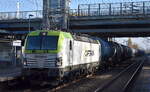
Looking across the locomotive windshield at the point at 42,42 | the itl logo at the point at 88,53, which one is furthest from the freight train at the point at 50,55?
the itl logo at the point at 88,53

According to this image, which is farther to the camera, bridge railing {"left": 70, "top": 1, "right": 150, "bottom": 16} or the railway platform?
bridge railing {"left": 70, "top": 1, "right": 150, "bottom": 16}

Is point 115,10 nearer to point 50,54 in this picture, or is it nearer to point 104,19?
point 104,19

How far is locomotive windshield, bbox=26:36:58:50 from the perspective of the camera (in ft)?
57.9

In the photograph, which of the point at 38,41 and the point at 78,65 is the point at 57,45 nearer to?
the point at 38,41

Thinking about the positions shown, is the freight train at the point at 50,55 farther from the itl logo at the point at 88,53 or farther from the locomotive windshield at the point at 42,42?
the itl logo at the point at 88,53

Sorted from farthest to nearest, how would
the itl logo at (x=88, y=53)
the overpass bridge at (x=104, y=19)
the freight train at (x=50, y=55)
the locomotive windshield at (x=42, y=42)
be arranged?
the overpass bridge at (x=104, y=19), the itl logo at (x=88, y=53), the locomotive windshield at (x=42, y=42), the freight train at (x=50, y=55)

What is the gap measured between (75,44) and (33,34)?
122 inches

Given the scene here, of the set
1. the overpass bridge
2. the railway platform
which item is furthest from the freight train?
the overpass bridge

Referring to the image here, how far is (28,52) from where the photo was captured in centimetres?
1761

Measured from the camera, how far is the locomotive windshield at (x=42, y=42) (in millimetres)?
17656

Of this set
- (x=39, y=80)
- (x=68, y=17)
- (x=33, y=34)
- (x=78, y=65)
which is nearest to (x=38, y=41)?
(x=33, y=34)

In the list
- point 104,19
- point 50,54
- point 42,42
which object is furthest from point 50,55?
point 104,19

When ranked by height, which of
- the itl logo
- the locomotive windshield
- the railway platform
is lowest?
the railway platform

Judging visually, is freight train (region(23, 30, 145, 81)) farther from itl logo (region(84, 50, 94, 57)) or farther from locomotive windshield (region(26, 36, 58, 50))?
itl logo (region(84, 50, 94, 57))
